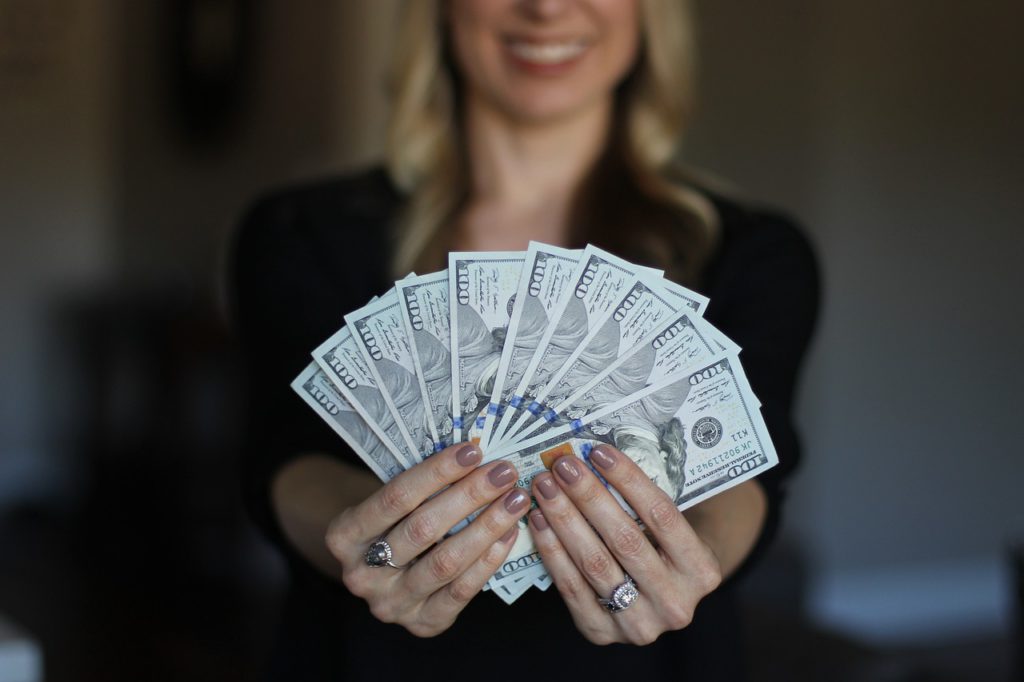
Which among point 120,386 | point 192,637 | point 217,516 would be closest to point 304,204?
point 192,637

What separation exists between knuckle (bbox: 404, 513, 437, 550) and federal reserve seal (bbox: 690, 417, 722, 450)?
30cm

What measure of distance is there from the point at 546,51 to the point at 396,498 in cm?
80

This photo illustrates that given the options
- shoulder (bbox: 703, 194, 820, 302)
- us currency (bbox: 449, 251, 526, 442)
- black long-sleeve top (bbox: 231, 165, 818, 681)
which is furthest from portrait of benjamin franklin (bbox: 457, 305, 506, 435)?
shoulder (bbox: 703, 194, 820, 302)

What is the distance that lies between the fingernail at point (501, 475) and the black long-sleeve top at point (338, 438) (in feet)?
1.35

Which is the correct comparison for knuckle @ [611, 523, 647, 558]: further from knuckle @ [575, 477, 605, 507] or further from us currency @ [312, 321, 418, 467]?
us currency @ [312, 321, 418, 467]

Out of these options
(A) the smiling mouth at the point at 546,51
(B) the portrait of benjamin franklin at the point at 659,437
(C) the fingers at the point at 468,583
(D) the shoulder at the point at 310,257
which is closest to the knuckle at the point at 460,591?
(C) the fingers at the point at 468,583

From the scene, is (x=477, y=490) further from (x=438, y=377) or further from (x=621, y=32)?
(x=621, y=32)

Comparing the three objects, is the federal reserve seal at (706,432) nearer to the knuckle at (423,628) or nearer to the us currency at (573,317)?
the us currency at (573,317)

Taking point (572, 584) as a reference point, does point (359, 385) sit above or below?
above

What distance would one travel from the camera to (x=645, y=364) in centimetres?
126

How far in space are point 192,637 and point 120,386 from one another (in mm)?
3010

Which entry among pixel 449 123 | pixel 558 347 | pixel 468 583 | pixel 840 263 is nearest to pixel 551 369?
pixel 558 347

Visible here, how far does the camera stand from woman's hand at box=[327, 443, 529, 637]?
116cm

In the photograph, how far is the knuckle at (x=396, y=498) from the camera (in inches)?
45.8
